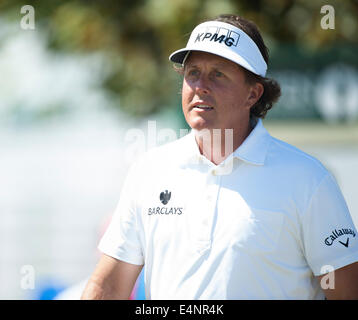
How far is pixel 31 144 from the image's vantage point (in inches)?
429

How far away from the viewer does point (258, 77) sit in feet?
10.6

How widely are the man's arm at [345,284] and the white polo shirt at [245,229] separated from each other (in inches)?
1.1

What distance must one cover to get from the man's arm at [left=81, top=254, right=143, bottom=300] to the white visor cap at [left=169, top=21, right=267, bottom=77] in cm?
91

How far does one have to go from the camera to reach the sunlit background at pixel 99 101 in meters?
8.53

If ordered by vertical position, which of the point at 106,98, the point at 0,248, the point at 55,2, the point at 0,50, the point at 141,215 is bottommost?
the point at 0,248

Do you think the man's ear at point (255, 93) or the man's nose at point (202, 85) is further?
the man's ear at point (255, 93)

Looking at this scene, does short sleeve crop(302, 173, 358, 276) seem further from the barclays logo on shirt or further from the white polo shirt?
the barclays logo on shirt

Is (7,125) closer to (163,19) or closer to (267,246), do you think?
(163,19)

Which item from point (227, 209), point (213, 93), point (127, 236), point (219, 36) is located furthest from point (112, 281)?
point (219, 36)

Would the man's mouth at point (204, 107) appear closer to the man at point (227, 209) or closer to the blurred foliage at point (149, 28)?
the man at point (227, 209)

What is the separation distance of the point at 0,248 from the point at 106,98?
9.77ft

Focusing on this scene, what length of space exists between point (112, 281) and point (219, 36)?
3.58 feet

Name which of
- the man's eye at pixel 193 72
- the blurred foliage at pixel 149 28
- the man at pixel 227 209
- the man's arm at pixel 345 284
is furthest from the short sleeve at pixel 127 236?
the blurred foliage at pixel 149 28
